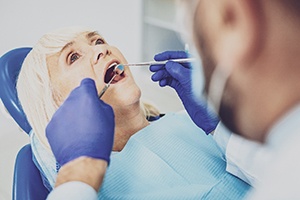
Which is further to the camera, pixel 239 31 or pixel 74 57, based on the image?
pixel 74 57

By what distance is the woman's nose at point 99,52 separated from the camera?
1118 mm

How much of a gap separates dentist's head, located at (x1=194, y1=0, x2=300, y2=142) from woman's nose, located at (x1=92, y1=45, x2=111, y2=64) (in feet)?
2.42

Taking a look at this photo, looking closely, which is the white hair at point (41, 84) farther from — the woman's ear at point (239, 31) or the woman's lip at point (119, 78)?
the woman's ear at point (239, 31)

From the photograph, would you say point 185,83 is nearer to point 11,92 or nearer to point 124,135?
A: point 124,135

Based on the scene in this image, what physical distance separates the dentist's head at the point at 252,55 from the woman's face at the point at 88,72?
0.71 m

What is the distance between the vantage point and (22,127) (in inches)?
50.8

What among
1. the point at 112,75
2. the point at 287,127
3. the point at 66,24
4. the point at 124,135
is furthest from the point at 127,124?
the point at 66,24

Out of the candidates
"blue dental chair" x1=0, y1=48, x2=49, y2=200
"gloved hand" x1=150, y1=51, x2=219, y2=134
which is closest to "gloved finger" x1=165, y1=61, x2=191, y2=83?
"gloved hand" x1=150, y1=51, x2=219, y2=134

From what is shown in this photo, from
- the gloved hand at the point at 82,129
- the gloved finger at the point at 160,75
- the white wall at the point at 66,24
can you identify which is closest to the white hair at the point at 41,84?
the gloved finger at the point at 160,75

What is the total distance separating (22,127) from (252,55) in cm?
104

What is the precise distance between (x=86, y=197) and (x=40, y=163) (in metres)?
0.56

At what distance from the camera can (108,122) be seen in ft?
2.43

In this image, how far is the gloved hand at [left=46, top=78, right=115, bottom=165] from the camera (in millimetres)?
667

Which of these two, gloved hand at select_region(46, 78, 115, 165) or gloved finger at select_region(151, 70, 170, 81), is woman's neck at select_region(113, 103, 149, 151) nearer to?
gloved finger at select_region(151, 70, 170, 81)
